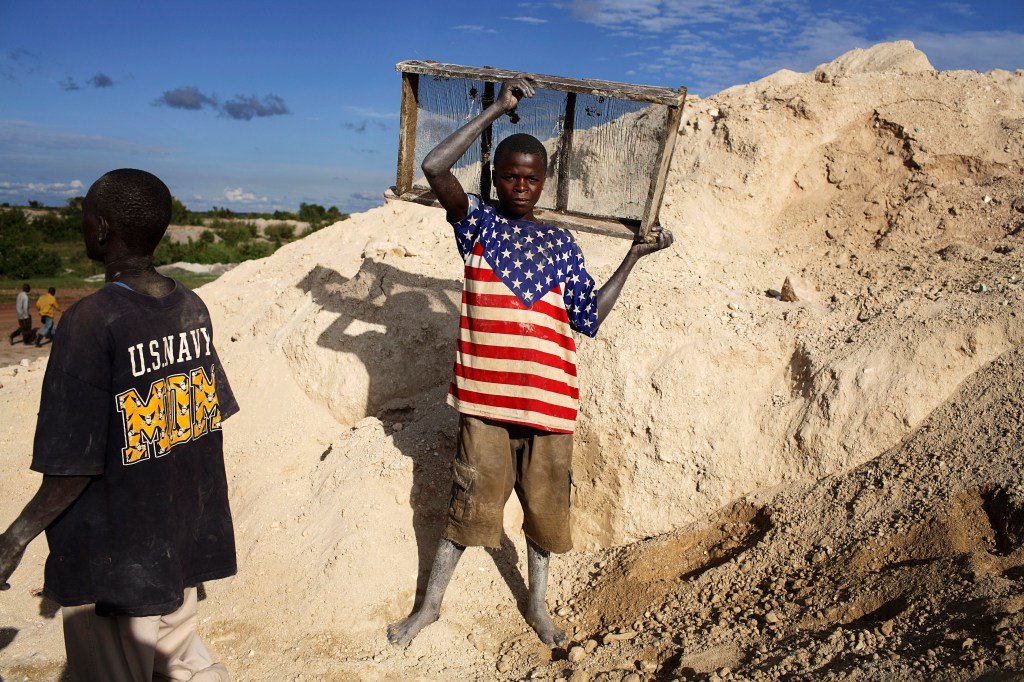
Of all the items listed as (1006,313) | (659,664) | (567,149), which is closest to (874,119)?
(1006,313)

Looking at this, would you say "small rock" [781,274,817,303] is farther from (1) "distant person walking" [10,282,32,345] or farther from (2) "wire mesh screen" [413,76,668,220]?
(1) "distant person walking" [10,282,32,345]

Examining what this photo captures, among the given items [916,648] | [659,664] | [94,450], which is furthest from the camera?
[659,664]

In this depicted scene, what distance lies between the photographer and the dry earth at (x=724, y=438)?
9.20ft

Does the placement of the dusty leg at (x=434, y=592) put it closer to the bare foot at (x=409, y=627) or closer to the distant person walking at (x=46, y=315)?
the bare foot at (x=409, y=627)

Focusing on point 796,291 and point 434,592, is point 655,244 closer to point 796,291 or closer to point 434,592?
point 796,291

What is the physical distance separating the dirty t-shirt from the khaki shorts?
1063 millimetres

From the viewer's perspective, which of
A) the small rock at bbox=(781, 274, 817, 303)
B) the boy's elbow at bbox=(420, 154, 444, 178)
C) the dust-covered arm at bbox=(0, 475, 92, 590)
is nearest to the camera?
the dust-covered arm at bbox=(0, 475, 92, 590)

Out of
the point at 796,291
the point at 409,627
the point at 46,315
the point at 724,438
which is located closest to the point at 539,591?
the point at 409,627

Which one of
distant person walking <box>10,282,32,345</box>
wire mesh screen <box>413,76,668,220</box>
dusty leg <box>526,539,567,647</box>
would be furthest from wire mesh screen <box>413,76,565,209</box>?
distant person walking <box>10,282,32,345</box>

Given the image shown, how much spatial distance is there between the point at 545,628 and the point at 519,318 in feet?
4.49

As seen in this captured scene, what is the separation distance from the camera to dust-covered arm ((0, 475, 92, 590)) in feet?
6.60

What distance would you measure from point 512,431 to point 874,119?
3.76 meters

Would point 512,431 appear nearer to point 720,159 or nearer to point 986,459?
point 986,459

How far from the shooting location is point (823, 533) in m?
3.10
